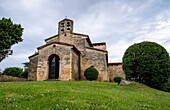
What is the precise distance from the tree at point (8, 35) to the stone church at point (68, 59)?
3.40 meters

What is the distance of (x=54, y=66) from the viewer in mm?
29422

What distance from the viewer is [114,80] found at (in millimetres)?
34094

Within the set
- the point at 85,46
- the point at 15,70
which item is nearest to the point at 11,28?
the point at 85,46

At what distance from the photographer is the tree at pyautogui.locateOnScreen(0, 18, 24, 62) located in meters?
25.4

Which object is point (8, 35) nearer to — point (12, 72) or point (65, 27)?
point (65, 27)

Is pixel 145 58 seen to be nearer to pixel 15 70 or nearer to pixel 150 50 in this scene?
pixel 150 50

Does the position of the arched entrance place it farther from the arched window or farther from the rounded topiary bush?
the rounded topiary bush

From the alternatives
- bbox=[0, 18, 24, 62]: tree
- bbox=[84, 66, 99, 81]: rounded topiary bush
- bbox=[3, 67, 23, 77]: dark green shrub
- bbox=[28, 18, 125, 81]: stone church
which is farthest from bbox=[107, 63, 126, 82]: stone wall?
bbox=[3, 67, 23, 77]: dark green shrub

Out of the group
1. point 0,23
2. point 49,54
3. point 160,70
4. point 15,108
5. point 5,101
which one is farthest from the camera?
point 49,54

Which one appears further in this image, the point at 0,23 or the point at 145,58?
the point at 0,23

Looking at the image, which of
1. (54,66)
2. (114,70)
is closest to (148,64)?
(54,66)

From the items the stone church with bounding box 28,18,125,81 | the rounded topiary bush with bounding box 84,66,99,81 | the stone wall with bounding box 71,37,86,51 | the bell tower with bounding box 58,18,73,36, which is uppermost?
the bell tower with bounding box 58,18,73,36

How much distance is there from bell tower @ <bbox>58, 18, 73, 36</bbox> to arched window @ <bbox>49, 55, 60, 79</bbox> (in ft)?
20.8

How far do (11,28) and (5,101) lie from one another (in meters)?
19.8
